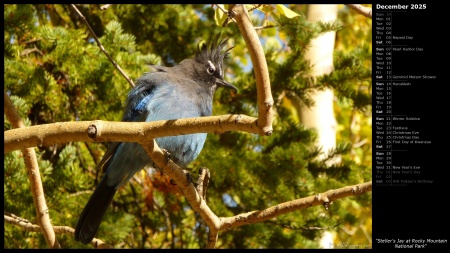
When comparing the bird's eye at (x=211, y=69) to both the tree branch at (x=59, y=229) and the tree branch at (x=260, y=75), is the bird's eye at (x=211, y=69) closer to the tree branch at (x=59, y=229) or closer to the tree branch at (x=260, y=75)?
the tree branch at (x=59, y=229)

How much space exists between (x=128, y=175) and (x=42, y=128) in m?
1.40

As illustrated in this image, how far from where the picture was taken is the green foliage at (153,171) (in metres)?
4.14

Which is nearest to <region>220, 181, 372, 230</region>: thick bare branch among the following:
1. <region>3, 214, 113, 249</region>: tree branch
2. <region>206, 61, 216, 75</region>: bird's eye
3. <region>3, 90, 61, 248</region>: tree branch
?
<region>3, 214, 113, 249</region>: tree branch

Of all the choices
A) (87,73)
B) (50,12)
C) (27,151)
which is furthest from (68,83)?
(27,151)

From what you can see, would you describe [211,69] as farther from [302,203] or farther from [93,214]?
[302,203]

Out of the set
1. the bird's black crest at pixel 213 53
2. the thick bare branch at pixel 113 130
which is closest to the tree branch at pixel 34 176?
the thick bare branch at pixel 113 130

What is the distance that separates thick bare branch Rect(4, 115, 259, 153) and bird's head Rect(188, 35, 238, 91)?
1.90 metres

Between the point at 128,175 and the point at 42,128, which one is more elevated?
the point at 42,128

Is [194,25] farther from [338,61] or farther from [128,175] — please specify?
[128,175]

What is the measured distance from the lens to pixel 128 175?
12.4 ft

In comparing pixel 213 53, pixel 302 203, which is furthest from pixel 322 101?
pixel 302 203

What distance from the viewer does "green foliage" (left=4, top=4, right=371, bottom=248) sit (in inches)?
163
